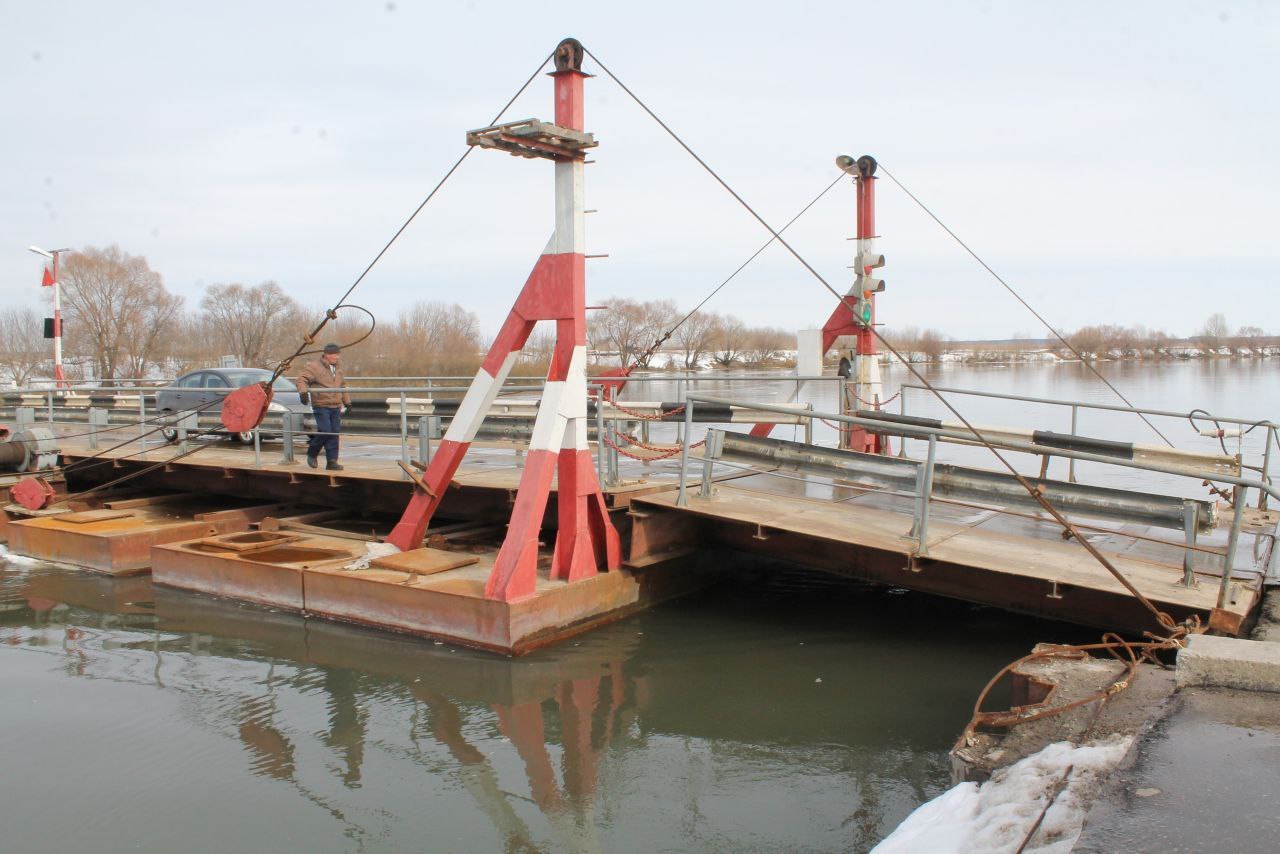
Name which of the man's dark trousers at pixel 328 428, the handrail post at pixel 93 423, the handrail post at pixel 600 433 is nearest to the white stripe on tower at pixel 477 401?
the handrail post at pixel 600 433

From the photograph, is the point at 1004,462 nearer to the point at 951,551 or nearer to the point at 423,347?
the point at 951,551

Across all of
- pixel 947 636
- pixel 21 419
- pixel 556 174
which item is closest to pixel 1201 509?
pixel 947 636

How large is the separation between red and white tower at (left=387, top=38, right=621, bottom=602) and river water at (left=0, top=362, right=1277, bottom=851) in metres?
0.86

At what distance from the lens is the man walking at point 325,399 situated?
11.8 meters

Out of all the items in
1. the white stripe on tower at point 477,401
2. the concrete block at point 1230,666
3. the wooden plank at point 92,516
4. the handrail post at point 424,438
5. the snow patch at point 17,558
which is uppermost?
the white stripe on tower at point 477,401

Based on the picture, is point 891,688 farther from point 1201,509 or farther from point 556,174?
point 556,174

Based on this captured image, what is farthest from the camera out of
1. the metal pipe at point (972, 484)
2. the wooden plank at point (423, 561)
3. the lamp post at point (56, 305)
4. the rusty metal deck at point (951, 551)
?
the lamp post at point (56, 305)

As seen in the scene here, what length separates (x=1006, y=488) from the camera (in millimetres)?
8086

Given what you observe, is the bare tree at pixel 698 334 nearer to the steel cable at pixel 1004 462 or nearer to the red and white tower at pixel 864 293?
the red and white tower at pixel 864 293

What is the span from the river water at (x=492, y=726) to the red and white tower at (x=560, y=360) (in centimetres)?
86

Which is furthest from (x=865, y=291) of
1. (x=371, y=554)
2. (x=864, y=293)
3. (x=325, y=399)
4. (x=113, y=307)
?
(x=113, y=307)

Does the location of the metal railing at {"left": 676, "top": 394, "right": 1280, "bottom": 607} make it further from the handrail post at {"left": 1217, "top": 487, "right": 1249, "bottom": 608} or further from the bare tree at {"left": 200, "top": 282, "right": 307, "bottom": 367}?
the bare tree at {"left": 200, "top": 282, "right": 307, "bottom": 367}

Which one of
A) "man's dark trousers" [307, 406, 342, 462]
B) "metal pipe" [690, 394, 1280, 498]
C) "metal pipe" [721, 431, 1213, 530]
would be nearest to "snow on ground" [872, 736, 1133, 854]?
"metal pipe" [690, 394, 1280, 498]

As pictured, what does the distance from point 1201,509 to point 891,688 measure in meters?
2.68
